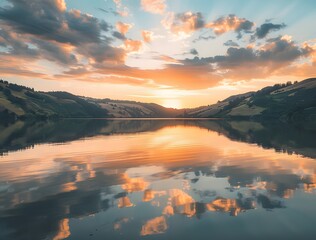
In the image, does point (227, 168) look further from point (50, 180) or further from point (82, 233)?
point (82, 233)

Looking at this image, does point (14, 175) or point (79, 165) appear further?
point (79, 165)

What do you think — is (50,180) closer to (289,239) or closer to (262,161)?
(289,239)

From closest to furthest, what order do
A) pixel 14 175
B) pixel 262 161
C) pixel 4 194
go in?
pixel 4 194, pixel 14 175, pixel 262 161

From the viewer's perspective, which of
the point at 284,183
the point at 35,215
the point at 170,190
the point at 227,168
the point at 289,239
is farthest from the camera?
the point at 227,168

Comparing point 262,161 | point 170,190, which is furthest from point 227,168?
point 170,190

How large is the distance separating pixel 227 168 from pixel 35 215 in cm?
2729

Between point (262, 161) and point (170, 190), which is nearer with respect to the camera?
point (170, 190)

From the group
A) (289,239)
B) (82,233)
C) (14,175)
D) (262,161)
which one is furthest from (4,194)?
(262,161)

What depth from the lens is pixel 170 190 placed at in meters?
27.3

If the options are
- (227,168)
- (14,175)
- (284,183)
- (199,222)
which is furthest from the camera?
(227,168)

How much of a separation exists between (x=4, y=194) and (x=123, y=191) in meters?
11.3

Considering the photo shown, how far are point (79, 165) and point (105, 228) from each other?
25580mm

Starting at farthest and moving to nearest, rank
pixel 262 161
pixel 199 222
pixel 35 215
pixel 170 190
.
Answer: pixel 262 161 → pixel 170 190 → pixel 35 215 → pixel 199 222

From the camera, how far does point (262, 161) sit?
146ft
